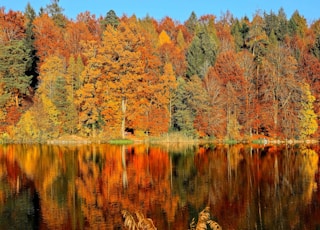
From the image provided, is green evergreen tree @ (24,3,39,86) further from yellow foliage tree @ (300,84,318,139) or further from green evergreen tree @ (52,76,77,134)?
yellow foliage tree @ (300,84,318,139)

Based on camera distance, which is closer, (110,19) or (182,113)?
(182,113)

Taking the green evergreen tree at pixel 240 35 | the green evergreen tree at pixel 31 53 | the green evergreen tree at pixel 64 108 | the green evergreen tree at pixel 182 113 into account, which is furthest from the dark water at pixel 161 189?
the green evergreen tree at pixel 240 35

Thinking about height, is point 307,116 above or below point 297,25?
below

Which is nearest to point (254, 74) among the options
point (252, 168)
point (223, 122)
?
point (223, 122)

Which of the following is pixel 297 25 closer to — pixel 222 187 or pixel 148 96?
pixel 148 96

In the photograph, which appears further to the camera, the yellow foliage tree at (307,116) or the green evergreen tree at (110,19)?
the green evergreen tree at (110,19)

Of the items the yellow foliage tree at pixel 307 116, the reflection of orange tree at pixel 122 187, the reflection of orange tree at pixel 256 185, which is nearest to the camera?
the reflection of orange tree at pixel 256 185

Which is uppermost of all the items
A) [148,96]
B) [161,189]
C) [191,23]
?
[191,23]

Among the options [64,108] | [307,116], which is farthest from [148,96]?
[307,116]

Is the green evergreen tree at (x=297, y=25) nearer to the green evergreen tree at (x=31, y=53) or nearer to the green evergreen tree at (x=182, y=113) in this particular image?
the green evergreen tree at (x=182, y=113)

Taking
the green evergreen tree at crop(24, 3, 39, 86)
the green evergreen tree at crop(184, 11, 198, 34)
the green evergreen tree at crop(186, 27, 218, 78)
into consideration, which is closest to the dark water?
the green evergreen tree at crop(186, 27, 218, 78)

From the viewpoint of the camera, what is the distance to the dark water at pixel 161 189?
2122 cm

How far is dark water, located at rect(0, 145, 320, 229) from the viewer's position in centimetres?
2122

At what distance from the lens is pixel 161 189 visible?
92.7ft
